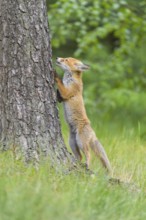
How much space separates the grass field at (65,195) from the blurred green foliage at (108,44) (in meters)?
4.75

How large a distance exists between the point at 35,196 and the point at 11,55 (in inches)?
74.3

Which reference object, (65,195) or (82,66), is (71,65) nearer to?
(82,66)

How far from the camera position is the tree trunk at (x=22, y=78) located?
5832 millimetres

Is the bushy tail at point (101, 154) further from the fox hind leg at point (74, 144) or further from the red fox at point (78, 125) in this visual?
the fox hind leg at point (74, 144)

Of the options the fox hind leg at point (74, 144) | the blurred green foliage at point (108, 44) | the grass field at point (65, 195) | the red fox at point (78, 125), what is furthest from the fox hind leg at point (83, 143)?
the blurred green foliage at point (108, 44)

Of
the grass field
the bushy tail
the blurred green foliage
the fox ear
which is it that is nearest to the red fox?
the bushy tail

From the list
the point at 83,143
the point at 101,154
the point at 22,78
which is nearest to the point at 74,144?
the point at 83,143

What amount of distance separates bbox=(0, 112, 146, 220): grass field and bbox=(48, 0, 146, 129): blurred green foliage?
15.6 feet

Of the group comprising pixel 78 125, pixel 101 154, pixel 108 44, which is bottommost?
pixel 101 154

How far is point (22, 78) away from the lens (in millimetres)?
5852

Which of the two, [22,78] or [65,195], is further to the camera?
[22,78]

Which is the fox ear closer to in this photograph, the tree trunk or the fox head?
the fox head

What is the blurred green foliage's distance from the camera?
34.9ft

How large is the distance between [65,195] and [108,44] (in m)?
14.7
